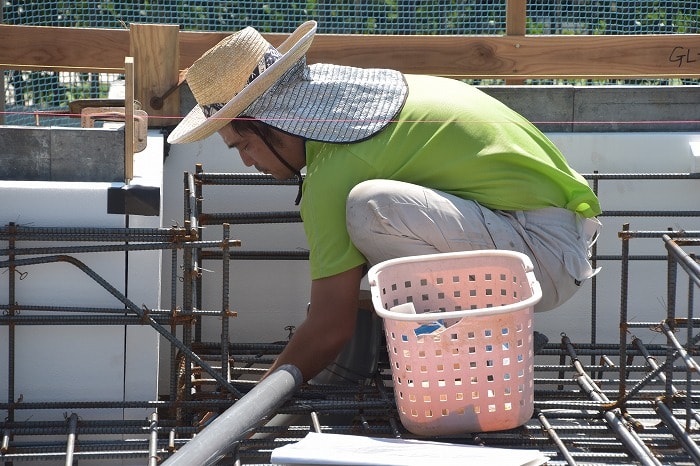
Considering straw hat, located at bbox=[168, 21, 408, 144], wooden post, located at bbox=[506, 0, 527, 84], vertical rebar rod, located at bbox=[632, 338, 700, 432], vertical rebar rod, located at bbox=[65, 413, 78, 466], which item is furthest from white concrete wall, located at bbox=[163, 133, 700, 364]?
vertical rebar rod, located at bbox=[65, 413, 78, 466]

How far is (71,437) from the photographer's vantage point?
3.58 metres

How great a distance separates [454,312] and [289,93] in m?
1.14

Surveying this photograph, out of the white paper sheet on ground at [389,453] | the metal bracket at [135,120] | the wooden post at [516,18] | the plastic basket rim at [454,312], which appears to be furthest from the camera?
the wooden post at [516,18]

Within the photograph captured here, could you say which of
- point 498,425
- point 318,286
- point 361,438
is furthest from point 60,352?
point 498,425

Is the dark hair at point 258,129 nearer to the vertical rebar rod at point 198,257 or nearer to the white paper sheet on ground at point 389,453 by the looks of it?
the vertical rebar rod at point 198,257

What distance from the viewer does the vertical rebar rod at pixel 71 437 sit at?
3.41m

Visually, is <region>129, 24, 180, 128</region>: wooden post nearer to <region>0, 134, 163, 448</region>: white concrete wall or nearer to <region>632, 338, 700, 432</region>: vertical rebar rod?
<region>0, 134, 163, 448</region>: white concrete wall

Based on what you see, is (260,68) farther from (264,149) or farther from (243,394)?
(243,394)

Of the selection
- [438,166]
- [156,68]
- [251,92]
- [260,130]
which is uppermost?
Answer: [156,68]

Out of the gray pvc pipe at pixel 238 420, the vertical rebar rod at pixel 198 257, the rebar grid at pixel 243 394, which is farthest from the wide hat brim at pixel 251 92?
the gray pvc pipe at pixel 238 420

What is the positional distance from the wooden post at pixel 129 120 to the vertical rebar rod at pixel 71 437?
88cm

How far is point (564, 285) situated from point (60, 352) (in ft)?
6.06

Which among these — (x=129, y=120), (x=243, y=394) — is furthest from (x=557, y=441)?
(x=129, y=120)

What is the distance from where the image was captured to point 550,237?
146 inches
